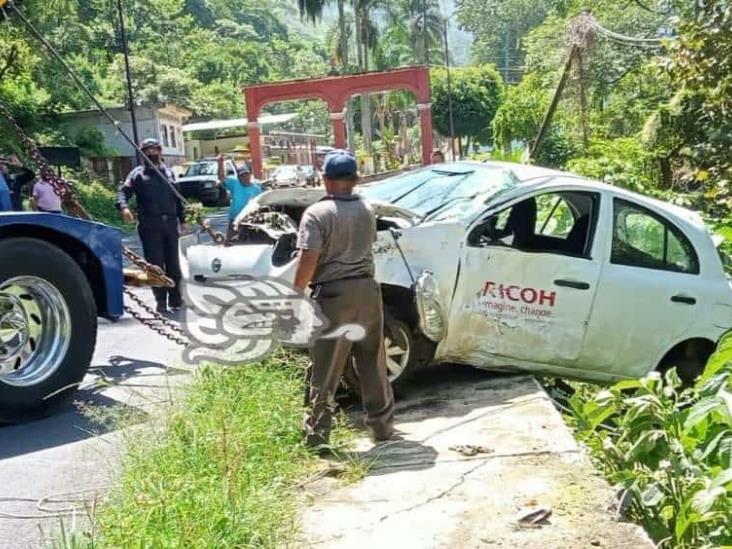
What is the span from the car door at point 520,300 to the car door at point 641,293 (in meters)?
0.14

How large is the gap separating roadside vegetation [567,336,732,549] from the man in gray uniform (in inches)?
50.9

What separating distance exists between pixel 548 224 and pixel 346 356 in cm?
291

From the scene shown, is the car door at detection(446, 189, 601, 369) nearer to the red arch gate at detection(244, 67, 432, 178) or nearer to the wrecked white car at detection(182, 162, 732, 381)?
the wrecked white car at detection(182, 162, 732, 381)

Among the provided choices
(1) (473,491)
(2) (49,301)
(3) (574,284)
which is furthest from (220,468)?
(3) (574,284)

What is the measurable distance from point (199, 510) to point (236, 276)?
2.73 metres

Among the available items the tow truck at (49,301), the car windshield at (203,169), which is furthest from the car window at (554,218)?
the car windshield at (203,169)

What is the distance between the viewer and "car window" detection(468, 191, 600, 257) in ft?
20.6

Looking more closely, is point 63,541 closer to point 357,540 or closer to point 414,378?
point 357,540

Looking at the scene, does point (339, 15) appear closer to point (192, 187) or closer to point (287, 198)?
point (192, 187)

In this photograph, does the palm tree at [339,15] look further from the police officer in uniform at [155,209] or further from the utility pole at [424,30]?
the police officer in uniform at [155,209]

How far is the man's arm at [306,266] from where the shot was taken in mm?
4641

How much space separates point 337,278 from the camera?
4.78 m

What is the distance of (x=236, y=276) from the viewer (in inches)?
240

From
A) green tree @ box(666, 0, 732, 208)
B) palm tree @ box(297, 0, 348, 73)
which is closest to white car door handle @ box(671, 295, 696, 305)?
green tree @ box(666, 0, 732, 208)
